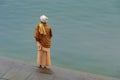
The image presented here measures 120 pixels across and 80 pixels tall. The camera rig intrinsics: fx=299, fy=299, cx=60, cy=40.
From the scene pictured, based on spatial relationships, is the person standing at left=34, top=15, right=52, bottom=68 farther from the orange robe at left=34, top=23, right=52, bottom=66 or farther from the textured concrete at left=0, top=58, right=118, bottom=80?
the textured concrete at left=0, top=58, right=118, bottom=80

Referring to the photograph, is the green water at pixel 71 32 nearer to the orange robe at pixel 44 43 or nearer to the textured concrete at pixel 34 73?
the textured concrete at pixel 34 73

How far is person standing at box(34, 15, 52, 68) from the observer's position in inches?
313

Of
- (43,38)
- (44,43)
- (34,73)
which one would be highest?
(43,38)

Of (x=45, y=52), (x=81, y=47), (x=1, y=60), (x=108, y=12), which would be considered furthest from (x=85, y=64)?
(x=108, y=12)

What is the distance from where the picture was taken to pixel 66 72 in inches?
324

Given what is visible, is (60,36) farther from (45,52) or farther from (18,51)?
(45,52)

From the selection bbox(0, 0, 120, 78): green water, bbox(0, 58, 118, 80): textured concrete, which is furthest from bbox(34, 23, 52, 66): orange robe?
bbox(0, 0, 120, 78): green water

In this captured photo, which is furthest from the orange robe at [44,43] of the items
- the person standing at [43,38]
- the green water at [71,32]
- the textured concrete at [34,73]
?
the green water at [71,32]

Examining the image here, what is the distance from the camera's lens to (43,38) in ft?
26.5

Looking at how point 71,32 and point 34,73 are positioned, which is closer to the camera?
point 34,73

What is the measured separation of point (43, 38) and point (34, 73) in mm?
993

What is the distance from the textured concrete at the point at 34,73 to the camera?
313 inches

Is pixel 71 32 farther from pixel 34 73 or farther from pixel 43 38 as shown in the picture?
pixel 34 73

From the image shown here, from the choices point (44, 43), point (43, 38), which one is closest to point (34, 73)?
point (44, 43)
